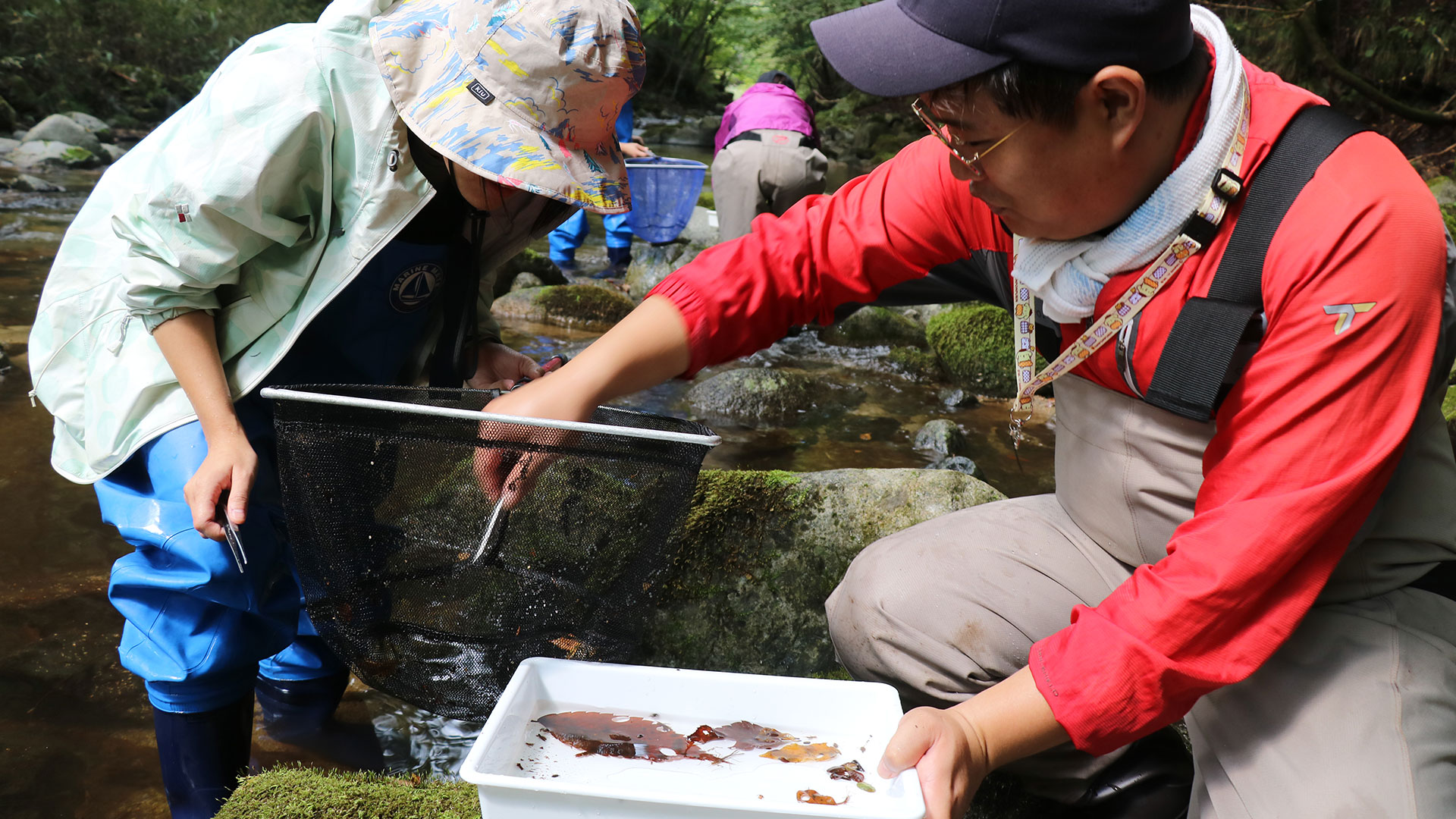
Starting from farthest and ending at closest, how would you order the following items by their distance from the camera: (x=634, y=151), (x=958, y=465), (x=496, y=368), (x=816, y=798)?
1. (x=634, y=151)
2. (x=958, y=465)
3. (x=496, y=368)
4. (x=816, y=798)

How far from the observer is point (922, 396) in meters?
6.65

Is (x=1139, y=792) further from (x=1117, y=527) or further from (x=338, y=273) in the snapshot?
(x=338, y=273)

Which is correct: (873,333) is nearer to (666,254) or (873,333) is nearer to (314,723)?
(666,254)

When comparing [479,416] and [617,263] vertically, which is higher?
[479,416]

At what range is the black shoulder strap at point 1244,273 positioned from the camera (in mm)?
1643

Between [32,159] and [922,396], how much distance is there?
11972 mm

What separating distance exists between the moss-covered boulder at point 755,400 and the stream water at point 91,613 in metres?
0.14

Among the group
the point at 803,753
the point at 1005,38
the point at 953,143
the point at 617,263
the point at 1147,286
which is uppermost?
the point at 1005,38

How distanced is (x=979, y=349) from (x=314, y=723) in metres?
5.23

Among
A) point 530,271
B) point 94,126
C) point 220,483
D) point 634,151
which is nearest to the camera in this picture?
point 220,483

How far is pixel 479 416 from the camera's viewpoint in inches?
61.7

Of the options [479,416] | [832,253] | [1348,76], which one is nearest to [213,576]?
[479,416]

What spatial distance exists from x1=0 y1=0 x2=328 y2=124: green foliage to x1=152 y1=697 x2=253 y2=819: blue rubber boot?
55.4 feet

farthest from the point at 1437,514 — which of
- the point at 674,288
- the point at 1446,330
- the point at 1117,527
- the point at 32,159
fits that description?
the point at 32,159
